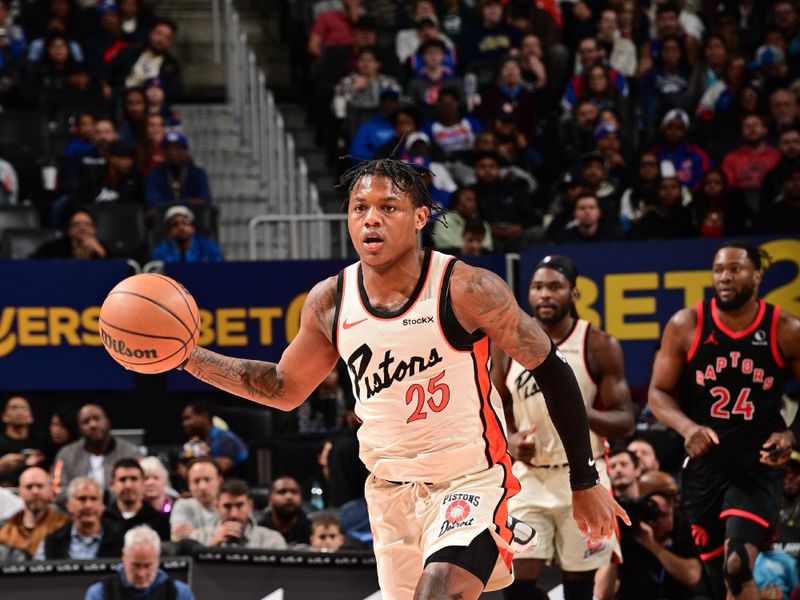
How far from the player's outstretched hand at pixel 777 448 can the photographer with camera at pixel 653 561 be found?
1767 mm

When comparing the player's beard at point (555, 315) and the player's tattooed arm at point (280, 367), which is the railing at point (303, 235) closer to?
the player's beard at point (555, 315)

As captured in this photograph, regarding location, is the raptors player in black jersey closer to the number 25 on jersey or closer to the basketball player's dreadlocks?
the number 25 on jersey

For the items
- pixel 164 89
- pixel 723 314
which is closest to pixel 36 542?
pixel 723 314

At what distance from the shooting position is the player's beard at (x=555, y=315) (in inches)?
309

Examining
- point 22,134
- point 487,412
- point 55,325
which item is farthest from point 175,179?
point 487,412

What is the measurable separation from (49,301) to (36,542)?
106 inches

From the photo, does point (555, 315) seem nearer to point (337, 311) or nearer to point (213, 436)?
point (337, 311)

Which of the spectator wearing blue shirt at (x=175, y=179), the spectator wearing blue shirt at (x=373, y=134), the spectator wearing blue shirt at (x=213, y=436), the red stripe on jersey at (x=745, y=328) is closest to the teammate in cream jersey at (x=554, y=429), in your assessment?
the red stripe on jersey at (x=745, y=328)

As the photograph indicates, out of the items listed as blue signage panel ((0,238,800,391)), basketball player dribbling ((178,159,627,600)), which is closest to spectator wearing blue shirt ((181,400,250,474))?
blue signage panel ((0,238,800,391))

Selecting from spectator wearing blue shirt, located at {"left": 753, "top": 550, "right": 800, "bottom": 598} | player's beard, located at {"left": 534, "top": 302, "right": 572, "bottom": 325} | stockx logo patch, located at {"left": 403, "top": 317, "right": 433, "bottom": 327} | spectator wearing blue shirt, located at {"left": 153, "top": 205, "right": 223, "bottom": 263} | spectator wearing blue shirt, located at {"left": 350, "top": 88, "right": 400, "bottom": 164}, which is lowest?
spectator wearing blue shirt, located at {"left": 753, "top": 550, "right": 800, "bottom": 598}

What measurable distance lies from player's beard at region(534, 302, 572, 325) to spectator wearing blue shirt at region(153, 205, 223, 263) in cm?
525

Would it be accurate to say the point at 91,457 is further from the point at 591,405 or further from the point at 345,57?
the point at 345,57

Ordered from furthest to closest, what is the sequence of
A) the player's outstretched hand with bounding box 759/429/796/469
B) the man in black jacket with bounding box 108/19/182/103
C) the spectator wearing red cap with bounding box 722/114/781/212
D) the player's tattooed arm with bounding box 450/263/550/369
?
1. the man in black jacket with bounding box 108/19/182/103
2. the spectator wearing red cap with bounding box 722/114/781/212
3. the player's outstretched hand with bounding box 759/429/796/469
4. the player's tattooed arm with bounding box 450/263/550/369

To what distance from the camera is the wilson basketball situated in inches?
214
